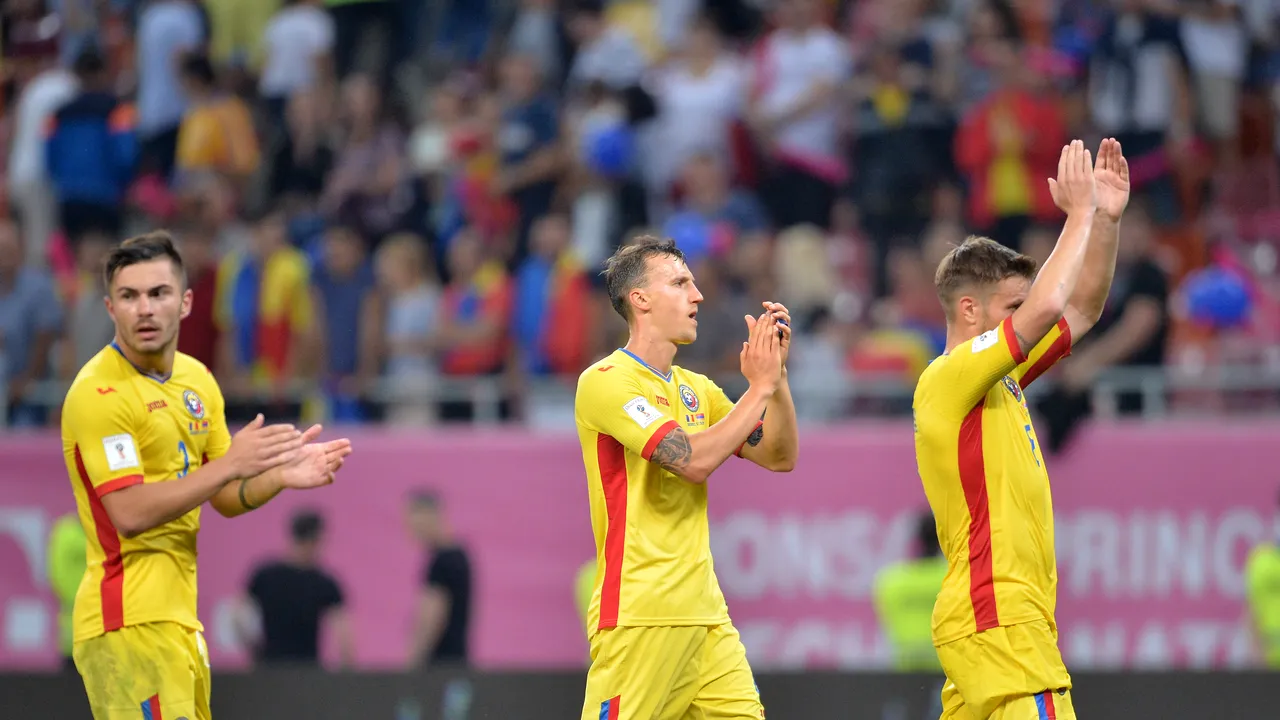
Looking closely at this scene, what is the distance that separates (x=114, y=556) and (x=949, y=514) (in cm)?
353

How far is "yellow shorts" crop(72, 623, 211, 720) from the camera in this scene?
724 cm

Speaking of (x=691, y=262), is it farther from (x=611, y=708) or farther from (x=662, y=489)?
(x=611, y=708)

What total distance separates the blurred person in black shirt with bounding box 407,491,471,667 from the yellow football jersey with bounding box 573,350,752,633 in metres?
6.13

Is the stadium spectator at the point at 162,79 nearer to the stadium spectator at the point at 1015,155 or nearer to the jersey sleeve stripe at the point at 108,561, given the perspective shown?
the stadium spectator at the point at 1015,155

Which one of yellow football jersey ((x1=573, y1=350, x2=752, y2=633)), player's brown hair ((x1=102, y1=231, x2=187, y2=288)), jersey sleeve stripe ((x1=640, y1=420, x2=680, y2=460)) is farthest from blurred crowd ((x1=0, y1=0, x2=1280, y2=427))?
jersey sleeve stripe ((x1=640, y1=420, x2=680, y2=460))

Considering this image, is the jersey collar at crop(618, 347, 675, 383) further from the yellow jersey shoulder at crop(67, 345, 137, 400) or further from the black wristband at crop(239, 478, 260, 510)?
the yellow jersey shoulder at crop(67, 345, 137, 400)

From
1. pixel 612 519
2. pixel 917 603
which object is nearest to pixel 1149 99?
pixel 917 603

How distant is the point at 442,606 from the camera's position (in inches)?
520

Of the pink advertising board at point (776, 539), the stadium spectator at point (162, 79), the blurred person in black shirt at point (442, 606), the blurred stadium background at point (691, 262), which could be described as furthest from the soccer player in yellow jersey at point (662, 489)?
the stadium spectator at point (162, 79)

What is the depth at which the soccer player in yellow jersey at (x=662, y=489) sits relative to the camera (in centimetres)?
687

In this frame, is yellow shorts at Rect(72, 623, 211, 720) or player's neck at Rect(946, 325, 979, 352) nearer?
player's neck at Rect(946, 325, 979, 352)

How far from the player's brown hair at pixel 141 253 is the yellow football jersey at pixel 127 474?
1.15 ft

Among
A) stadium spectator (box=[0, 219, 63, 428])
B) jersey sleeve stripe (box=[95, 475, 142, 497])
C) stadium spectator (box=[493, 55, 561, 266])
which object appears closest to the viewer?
jersey sleeve stripe (box=[95, 475, 142, 497])

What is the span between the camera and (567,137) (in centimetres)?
1523
